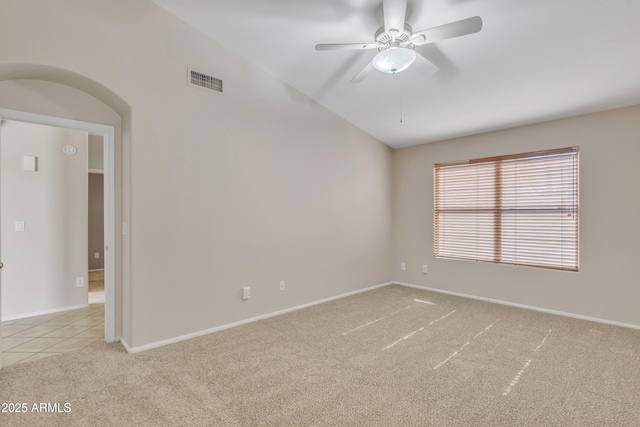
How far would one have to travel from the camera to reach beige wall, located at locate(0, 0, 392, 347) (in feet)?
8.32

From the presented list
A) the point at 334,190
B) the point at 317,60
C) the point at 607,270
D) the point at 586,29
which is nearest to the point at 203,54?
the point at 317,60

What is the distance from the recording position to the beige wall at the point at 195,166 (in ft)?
8.32

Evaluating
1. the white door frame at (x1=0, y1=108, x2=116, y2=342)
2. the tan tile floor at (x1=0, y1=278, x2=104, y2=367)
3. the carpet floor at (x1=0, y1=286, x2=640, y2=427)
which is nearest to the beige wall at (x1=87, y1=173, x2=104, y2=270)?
the tan tile floor at (x1=0, y1=278, x2=104, y2=367)

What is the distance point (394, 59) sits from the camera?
7.32 ft

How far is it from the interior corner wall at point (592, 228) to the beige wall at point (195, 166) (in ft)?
7.14

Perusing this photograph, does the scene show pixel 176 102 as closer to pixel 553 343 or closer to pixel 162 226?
pixel 162 226

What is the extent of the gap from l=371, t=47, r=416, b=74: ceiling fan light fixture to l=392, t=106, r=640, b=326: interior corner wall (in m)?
2.68

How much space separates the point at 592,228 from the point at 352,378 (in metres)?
3.31

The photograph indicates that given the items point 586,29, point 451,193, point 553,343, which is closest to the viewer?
point 586,29

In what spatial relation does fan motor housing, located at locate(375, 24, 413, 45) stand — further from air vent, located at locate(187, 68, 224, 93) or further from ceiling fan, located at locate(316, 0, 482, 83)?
air vent, located at locate(187, 68, 224, 93)

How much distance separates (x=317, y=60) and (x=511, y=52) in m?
1.83

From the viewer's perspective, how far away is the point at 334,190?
14.6 ft

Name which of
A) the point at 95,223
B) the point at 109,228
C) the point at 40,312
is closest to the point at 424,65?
the point at 109,228

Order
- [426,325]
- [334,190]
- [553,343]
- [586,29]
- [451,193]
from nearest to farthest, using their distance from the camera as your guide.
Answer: [586,29] < [553,343] < [426,325] < [334,190] < [451,193]
